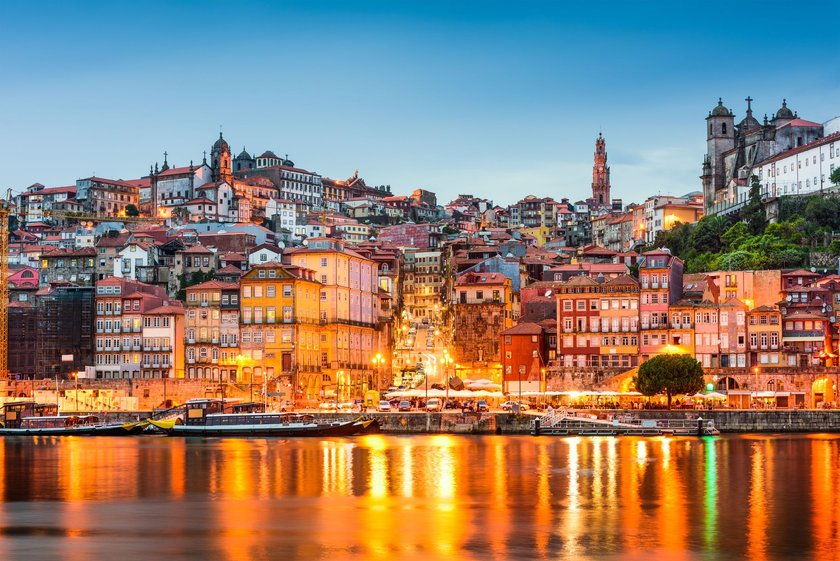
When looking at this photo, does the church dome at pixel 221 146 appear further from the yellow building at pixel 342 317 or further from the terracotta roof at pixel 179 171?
the yellow building at pixel 342 317

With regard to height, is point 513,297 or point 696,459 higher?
point 513,297

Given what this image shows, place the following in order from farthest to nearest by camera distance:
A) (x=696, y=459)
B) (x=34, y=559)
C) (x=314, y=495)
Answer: (x=696, y=459)
(x=314, y=495)
(x=34, y=559)

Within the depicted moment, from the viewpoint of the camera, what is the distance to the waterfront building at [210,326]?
313 feet

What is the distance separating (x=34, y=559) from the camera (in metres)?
34.5

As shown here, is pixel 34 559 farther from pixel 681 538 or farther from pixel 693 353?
pixel 693 353

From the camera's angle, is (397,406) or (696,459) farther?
(397,406)

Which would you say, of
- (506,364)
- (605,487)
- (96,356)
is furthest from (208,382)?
(605,487)

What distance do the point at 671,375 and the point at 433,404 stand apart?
51.2ft

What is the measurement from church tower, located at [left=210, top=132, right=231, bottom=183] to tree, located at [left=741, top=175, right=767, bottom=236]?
266ft

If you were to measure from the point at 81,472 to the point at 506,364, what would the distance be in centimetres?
4210

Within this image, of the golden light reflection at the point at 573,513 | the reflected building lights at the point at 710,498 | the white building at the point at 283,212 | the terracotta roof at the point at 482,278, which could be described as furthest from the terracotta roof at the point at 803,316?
the white building at the point at 283,212

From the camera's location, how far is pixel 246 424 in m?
79.7

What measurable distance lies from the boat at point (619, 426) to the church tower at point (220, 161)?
11153cm

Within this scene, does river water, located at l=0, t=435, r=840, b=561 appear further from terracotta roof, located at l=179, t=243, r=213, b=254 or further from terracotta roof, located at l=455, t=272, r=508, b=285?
terracotta roof, located at l=179, t=243, r=213, b=254
